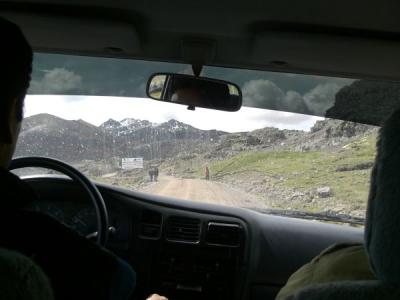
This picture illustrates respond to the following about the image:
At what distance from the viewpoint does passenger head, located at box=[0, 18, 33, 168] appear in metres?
1.61

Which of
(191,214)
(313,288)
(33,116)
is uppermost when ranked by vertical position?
(33,116)

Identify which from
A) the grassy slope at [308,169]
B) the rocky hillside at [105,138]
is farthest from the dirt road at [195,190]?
the rocky hillside at [105,138]

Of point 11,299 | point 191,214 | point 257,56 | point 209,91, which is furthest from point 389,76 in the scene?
point 11,299

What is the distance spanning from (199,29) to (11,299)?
7.64 ft

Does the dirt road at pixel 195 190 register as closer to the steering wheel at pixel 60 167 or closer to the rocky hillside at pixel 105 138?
the rocky hillside at pixel 105 138

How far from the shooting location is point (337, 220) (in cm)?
449

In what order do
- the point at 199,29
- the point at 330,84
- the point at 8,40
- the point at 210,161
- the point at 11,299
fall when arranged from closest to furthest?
the point at 11,299 < the point at 8,40 < the point at 199,29 < the point at 330,84 < the point at 210,161

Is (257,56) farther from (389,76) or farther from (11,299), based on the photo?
(11,299)

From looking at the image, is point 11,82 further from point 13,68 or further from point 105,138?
point 105,138

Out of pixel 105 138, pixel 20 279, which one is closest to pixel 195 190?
pixel 105 138

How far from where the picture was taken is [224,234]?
4.39 metres

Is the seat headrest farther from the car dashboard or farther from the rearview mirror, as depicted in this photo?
the car dashboard

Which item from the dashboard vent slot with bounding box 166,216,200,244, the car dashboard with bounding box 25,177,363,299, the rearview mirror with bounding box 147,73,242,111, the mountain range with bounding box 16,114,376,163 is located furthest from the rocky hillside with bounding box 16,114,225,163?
the rearview mirror with bounding box 147,73,242,111

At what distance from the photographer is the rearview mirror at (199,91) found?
142 inches
